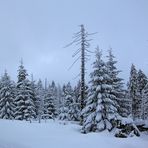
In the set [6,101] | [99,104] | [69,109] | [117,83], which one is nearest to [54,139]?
[99,104]

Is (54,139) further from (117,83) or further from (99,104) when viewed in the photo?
(117,83)

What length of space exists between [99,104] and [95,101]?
1.10 meters

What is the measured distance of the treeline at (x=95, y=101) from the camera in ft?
74.3

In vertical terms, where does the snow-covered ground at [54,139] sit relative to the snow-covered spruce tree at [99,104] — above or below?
below

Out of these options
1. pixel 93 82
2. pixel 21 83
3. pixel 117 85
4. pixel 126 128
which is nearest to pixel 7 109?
pixel 21 83

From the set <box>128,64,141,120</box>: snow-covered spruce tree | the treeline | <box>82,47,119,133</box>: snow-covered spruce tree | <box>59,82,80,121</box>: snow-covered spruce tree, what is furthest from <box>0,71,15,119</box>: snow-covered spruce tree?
<box>128,64,141,120</box>: snow-covered spruce tree

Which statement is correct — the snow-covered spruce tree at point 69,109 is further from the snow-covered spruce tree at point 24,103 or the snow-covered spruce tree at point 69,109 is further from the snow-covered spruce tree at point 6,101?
the snow-covered spruce tree at point 6,101

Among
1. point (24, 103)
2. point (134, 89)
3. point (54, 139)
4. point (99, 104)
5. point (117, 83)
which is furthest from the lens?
point (134, 89)

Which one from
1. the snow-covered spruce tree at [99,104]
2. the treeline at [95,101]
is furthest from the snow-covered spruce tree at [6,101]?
the snow-covered spruce tree at [99,104]

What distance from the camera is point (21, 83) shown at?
44000 millimetres

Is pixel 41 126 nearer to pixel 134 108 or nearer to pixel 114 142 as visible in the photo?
pixel 114 142

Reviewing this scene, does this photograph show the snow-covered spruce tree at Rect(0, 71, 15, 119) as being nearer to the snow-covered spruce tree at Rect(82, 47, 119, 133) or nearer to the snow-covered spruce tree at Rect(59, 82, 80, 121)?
the snow-covered spruce tree at Rect(59, 82, 80, 121)

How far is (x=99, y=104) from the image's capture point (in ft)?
74.9

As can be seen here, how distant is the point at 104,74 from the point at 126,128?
5370 millimetres
